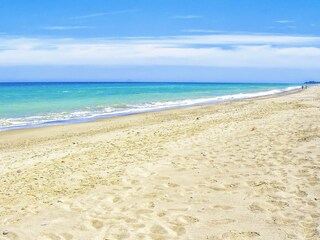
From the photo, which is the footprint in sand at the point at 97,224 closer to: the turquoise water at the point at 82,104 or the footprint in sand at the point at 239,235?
the footprint in sand at the point at 239,235

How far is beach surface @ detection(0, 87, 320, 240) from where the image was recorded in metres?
5.19

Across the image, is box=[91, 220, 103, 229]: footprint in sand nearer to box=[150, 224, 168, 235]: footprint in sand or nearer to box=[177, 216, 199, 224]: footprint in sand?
box=[150, 224, 168, 235]: footprint in sand

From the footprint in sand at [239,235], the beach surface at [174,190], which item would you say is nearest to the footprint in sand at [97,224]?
the beach surface at [174,190]

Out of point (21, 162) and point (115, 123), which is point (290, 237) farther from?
point (115, 123)

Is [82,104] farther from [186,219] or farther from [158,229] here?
[158,229]

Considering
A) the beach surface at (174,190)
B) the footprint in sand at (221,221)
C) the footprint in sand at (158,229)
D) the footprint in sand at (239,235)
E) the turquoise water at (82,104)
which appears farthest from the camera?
the turquoise water at (82,104)

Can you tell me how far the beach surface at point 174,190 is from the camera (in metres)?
5.19

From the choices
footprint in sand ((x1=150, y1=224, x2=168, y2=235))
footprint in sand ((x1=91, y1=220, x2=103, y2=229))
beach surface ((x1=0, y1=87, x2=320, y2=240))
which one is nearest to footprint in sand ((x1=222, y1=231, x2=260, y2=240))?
beach surface ((x1=0, y1=87, x2=320, y2=240))

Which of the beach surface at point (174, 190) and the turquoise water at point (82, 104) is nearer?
the beach surface at point (174, 190)

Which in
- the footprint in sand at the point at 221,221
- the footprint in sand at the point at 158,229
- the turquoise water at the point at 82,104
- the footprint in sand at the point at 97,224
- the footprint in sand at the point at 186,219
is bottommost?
the turquoise water at the point at 82,104

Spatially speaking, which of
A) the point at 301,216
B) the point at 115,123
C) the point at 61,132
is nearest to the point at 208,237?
the point at 301,216

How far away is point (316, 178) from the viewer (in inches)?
269

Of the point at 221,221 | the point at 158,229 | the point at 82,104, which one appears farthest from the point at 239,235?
the point at 82,104

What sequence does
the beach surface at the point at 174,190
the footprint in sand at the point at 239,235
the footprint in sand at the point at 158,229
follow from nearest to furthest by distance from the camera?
the footprint in sand at the point at 239,235 < the footprint in sand at the point at 158,229 < the beach surface at the point at 174,190
